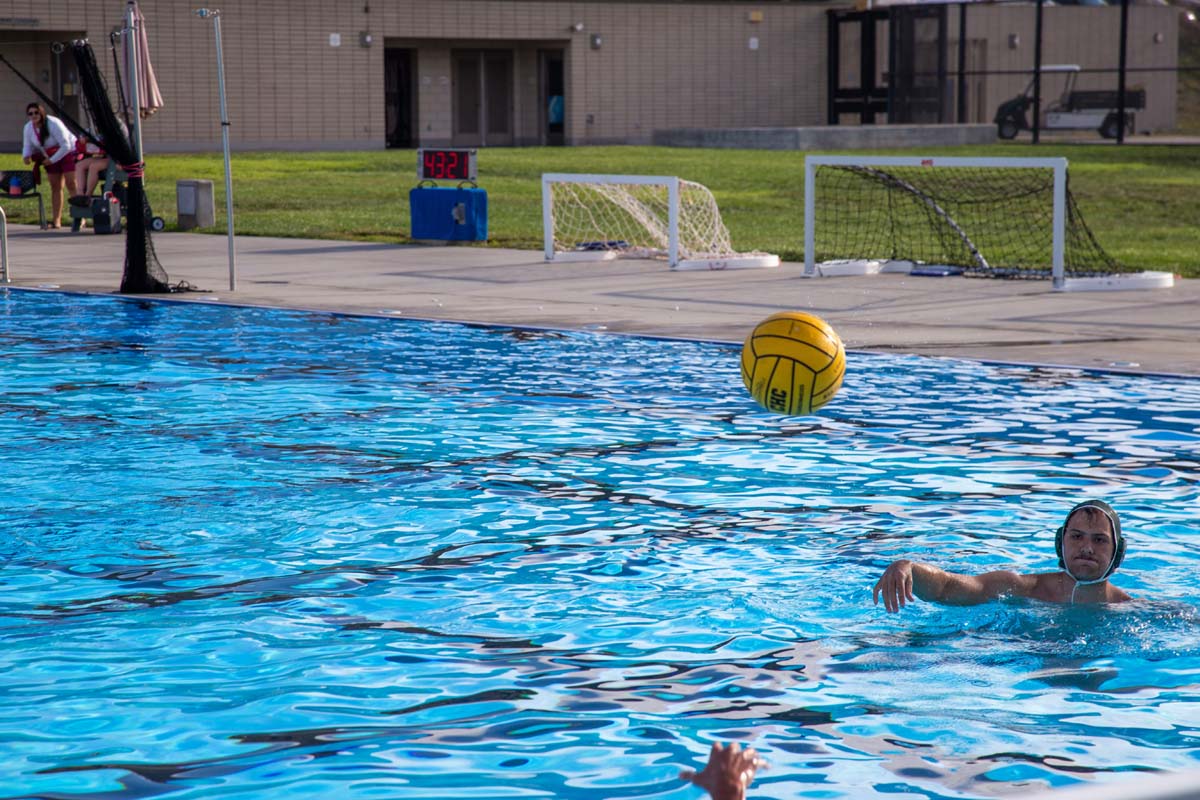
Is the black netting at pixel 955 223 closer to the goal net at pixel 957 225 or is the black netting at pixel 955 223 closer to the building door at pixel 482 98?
the goal net at pixel 957 225

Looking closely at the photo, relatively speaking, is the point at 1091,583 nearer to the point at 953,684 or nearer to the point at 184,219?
the point at 953,684

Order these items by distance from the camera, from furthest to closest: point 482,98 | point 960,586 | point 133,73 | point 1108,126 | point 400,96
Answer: point 1108,126 < point 482,98 < point 400,96 < point 133,73 < point 960,586

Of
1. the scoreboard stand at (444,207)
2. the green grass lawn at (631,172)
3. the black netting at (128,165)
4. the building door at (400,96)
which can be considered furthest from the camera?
the building door at (400,96)

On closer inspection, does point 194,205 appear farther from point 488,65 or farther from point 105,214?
point 488,65

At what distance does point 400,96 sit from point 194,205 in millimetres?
25142

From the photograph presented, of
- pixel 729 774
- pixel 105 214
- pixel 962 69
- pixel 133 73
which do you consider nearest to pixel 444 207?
pixel 105 214

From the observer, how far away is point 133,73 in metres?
16.6

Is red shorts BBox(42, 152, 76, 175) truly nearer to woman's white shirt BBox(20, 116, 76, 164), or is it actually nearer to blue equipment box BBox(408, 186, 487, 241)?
woman's white shirt BBox(20, 116, 76, 164)

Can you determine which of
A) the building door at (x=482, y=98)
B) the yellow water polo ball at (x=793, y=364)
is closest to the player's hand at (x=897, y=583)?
the yellow water polo ball at (x=793, y=364)

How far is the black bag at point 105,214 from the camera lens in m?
24.6

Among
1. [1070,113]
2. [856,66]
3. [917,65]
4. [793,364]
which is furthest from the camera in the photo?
[856,66]

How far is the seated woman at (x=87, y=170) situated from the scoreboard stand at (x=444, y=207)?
5.34 metres

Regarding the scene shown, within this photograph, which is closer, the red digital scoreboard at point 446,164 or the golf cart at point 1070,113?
the red digital scoreboard at point 446,164

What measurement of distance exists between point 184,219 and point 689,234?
8922 mm
